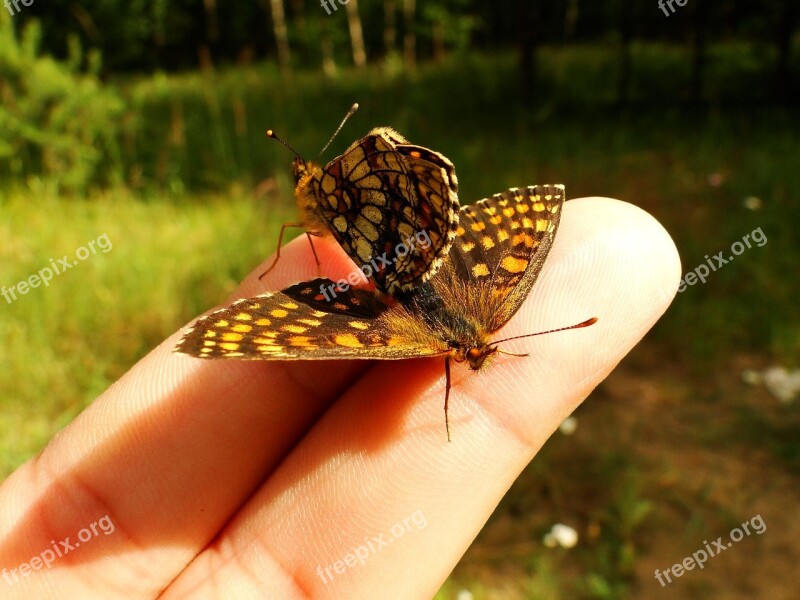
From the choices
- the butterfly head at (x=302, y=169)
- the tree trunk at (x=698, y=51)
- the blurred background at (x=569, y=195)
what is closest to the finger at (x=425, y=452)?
the butterfly head at (x=302, y=169)

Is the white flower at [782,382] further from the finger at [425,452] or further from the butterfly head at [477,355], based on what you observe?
the butterfly head at [477,355]

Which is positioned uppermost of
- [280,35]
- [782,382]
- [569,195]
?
[280,35]

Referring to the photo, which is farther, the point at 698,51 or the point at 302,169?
the point at 698,51

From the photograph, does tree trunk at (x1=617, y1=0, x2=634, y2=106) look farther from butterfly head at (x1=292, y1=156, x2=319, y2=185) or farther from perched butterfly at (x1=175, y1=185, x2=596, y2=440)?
butterfly head at (x1=292, y1=156, x2=319, y2=185)

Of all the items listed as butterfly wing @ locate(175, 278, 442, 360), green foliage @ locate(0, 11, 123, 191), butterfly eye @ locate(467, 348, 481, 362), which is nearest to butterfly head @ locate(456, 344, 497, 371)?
butterfly eye @ locate(467, 348, 481, 362)

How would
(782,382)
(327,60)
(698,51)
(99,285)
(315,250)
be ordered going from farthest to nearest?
(327,60)
(698,51)
(99,285)
(782,382)
(315,250)

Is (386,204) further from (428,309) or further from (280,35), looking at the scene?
(280,35)

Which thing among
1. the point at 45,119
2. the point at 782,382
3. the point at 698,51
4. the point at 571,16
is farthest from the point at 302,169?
the point at 698,51
